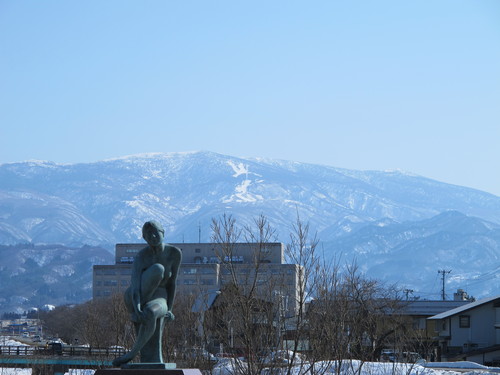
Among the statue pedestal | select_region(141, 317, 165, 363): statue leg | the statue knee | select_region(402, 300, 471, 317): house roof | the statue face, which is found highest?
select_region(402, 300, 471, 317): house roof

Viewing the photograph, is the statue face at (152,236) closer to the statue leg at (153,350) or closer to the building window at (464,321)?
the statue leg at (153,350)

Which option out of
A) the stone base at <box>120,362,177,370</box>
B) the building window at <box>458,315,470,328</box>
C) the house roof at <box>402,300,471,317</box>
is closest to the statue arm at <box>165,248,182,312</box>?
the stone base at <box>120,362,177,370</box>

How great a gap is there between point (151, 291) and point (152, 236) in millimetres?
1298

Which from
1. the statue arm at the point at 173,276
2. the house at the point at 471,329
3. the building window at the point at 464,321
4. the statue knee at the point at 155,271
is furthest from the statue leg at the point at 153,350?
the building window at the point at 464,321

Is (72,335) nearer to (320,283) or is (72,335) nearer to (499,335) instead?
(499,335)

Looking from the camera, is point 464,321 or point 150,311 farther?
point 464,321

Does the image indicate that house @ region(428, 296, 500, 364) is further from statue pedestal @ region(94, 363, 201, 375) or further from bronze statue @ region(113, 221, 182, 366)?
statue pedestal @ region(94, 363, 201, 375)

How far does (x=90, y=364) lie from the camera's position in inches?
2677

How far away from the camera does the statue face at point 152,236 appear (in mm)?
25047

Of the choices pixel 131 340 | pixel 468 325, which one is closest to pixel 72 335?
pixel 468 325

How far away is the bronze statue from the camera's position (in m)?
24.9

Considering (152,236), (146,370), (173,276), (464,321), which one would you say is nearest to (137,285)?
(173,276)

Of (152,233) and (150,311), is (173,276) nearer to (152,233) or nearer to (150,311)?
(150,311)

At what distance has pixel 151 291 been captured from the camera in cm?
2534
